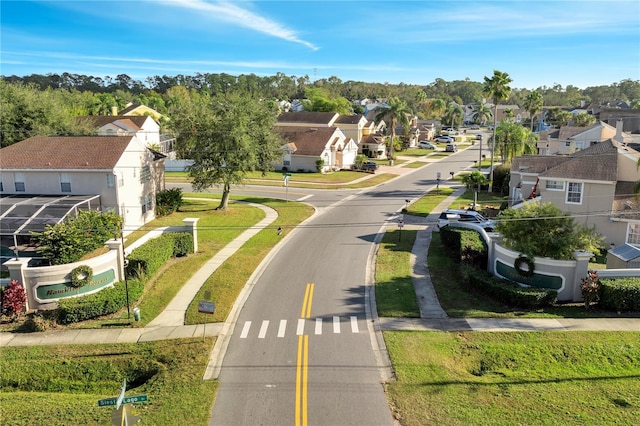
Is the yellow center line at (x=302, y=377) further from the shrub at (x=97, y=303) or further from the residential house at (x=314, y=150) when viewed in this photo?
the residential house at (x=314, y=150)

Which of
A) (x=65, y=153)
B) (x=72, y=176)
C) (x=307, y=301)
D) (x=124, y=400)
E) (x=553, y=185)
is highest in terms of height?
(x=65, y=153)

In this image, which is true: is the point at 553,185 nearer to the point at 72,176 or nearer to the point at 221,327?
the point at 221,327

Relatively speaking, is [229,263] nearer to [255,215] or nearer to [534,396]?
[255,215]

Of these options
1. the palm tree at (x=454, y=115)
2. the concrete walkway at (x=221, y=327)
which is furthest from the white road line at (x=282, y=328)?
the palm tree at (x=454, y=115)

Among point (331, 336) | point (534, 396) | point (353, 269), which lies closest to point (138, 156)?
point (353, 269)

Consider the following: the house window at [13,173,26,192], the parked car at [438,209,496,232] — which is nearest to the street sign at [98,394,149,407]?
the parked car at [438,209,496,232]

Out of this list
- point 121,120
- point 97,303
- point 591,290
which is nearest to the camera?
point 591,290

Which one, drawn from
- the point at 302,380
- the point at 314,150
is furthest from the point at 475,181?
the point at 302,380
